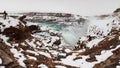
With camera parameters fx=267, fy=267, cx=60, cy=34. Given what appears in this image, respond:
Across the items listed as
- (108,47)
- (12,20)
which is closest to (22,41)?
(12,20)

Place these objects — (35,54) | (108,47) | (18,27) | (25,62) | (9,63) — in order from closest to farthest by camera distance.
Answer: (9,63) → (25,62) → (35,54) → (108,47) → (18,27)

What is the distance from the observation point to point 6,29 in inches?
1652

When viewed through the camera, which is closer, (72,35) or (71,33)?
(72,35)

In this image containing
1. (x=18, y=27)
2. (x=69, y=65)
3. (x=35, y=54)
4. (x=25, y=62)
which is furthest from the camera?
(x=18, y=27)

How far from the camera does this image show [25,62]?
3253 cm

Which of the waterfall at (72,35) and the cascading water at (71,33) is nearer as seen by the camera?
the waterfall at (72,35)

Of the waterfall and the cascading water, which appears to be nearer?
the waterfall

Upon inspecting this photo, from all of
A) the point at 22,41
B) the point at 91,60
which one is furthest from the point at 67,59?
the point at 22,41

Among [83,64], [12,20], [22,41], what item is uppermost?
[12,20]

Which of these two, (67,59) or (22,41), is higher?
(22,41)

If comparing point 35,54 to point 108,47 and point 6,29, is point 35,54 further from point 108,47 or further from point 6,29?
point 108,47

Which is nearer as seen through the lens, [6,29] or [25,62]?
[25,62]

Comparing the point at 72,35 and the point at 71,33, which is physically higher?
the point at 71,33

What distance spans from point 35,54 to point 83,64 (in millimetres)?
7076
